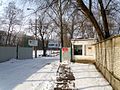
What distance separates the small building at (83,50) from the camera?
30594 millimetres

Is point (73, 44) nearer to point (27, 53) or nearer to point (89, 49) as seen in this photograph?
point (89, 49)

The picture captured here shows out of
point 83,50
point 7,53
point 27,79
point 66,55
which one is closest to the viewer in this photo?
point 27,79

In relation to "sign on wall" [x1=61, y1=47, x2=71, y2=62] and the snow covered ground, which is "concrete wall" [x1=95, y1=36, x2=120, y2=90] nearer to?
the snow covered ground

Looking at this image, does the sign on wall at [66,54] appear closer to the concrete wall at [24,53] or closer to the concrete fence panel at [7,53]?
the concrete fence panel at [7,53]

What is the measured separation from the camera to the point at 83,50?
102 feet

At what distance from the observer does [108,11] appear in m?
25.6

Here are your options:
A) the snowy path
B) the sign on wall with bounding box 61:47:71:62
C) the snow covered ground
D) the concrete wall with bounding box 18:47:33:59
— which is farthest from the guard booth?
the snow covered ground

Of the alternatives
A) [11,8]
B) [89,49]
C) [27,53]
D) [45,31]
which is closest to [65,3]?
[89,49]

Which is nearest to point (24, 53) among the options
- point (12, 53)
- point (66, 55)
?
point (12, 53)

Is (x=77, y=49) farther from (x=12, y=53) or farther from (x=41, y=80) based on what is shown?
(x=41, y=80)

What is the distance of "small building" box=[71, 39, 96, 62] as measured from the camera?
100 feet

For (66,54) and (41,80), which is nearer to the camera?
(41,80)

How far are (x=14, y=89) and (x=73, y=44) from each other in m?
21.3

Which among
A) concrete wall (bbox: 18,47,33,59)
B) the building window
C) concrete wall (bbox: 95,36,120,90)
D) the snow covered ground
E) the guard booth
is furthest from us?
concrete wall (bbox: 18,47,33,59)
